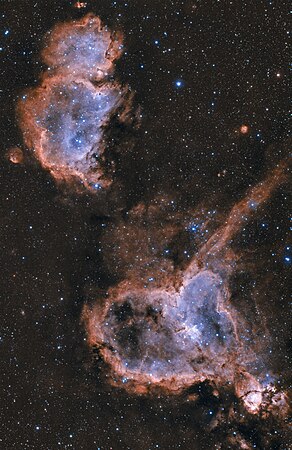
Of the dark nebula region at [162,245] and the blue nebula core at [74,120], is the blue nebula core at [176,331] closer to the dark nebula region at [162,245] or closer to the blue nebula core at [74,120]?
the dark nebula region at [162,245]

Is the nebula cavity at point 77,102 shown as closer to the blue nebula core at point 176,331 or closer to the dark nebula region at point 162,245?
the dark nebula region at point 162,245

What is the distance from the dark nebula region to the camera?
4.57 m

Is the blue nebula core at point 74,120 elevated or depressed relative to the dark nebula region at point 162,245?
elevated

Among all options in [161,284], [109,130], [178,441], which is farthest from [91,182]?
[178,441]

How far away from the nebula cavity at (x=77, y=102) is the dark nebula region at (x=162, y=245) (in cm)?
1

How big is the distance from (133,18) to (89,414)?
434cm

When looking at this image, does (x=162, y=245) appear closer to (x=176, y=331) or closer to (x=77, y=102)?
(x=176, y=331)

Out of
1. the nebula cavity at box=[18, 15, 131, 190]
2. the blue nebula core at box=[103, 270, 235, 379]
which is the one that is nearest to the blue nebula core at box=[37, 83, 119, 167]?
the nebula cavity at box=[18, 15, 131, 190]

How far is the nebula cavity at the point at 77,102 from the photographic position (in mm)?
4617

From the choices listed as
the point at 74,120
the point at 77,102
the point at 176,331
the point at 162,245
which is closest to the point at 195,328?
the point at 176,331

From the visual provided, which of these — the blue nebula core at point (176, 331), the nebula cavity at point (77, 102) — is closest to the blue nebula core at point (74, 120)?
the nebula cavity at point (77, 102)

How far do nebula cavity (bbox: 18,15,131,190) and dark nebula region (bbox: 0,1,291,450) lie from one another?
11 millimetres

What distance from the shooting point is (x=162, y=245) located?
4.64 meters

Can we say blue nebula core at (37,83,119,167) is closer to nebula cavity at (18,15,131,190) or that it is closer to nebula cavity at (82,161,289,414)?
nebula cavity at (18,15,131,190)
